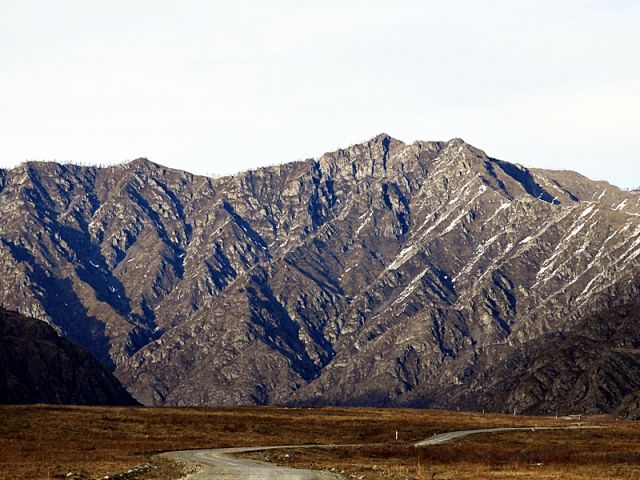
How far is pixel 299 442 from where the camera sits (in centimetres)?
12244

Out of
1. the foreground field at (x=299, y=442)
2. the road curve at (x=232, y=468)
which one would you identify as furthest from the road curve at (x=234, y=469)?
the foreground field at (x=299, y=442)

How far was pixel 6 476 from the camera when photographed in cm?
6625

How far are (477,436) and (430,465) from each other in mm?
51110

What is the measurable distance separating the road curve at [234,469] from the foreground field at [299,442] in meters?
2.48

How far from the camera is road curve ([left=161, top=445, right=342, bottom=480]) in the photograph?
2613 inches

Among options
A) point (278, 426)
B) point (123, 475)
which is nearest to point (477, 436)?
point (278, 426)

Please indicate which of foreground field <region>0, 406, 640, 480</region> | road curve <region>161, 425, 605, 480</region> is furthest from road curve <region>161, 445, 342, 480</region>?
foreground field <region>0, 406, 640, 480</region>

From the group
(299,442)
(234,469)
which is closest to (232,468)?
(234,469)

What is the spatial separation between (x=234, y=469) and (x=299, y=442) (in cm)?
4948

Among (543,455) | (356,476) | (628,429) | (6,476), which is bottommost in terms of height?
(628,429)

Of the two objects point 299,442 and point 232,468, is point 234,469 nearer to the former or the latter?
point 232,468

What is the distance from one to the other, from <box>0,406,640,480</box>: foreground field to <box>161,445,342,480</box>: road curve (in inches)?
97.5

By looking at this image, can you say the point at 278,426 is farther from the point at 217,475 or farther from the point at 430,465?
the point at 217,475

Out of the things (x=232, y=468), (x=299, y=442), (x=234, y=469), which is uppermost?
(x=234, y=469)
